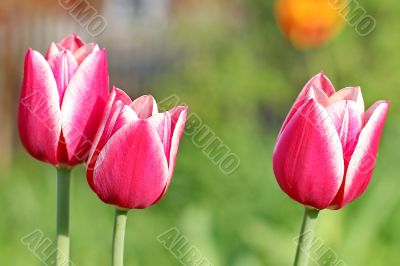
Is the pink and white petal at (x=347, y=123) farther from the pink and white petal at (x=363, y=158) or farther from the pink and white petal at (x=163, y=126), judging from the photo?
the pink and white petal at (x=163, y=126)

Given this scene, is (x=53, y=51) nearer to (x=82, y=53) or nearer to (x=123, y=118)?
(x=82, y=53)

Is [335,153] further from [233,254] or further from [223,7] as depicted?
[223,7]

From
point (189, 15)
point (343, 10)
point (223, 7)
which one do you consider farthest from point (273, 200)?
point (223, 7)

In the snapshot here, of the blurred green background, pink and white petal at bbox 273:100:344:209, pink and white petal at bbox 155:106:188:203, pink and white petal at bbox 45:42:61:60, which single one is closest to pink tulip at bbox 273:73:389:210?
pink and white petal at bbox 273:100:344:209

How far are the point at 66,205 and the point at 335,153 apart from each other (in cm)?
36

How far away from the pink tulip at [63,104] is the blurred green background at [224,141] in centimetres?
140

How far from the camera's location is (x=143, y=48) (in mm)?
9000

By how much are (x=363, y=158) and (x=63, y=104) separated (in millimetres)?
380

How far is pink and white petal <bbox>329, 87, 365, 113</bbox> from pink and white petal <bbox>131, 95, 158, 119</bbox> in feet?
0.77

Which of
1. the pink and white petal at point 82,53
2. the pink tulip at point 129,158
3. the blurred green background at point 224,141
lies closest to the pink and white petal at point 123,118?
the pink tulip at point 129,158

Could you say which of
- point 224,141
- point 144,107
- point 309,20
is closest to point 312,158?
point 144,107

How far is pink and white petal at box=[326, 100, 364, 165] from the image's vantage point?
1.13 metres

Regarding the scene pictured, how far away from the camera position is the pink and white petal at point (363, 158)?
1118 millimetres

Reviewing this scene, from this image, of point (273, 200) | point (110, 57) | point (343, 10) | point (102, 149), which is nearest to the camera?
point (102, 149)
